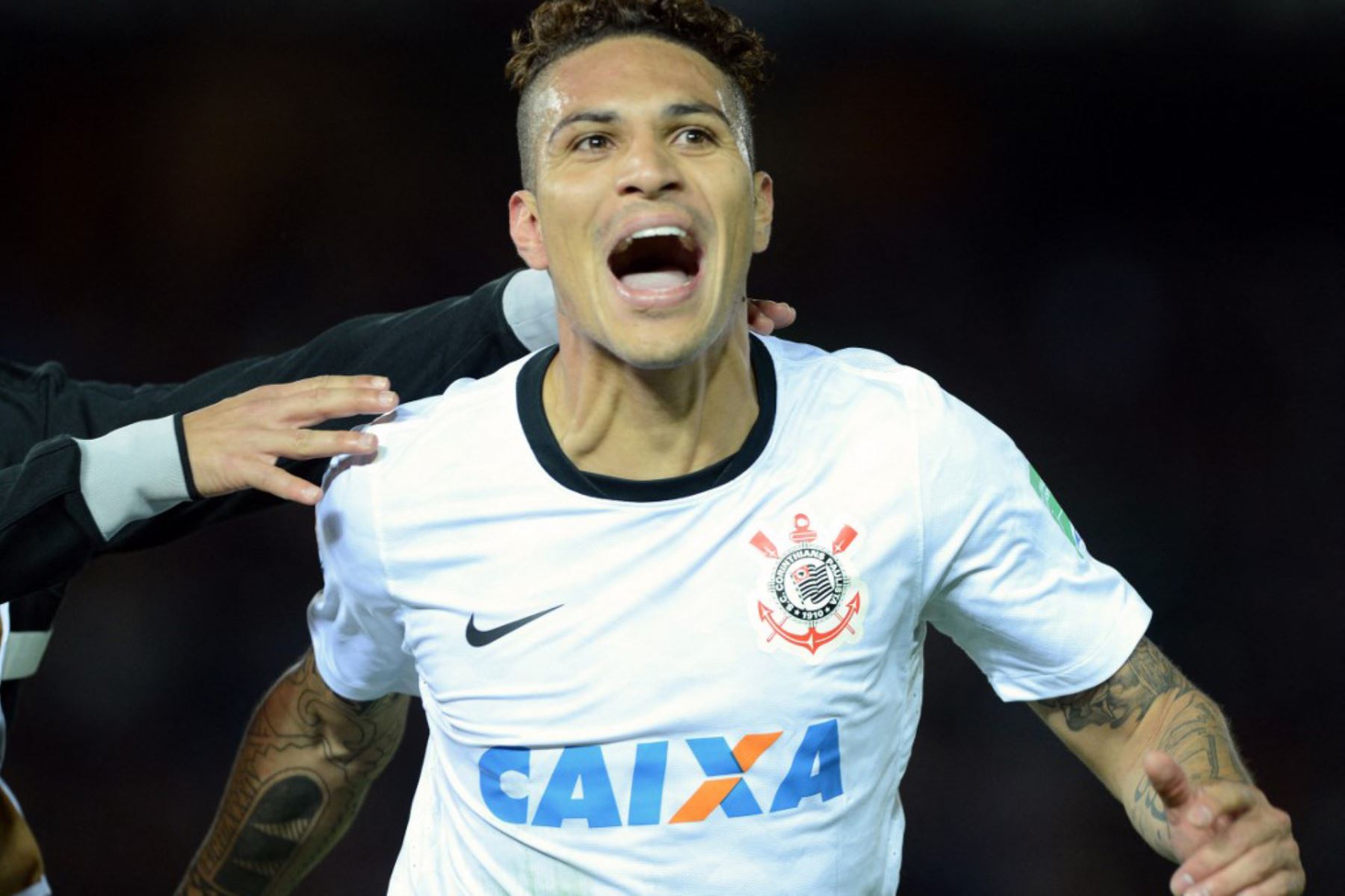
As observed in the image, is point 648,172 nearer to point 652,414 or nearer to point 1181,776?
point 652,414

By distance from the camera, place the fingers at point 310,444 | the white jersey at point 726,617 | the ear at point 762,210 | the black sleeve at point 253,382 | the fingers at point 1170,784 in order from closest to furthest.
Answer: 1. the fingers at point 1170,784
2. the white jersey at point 726,617
3. the fingers at point 310,444
4. the ear at point 762,210
5. the black sleeve at point 253,382

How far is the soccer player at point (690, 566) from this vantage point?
6.45 feet

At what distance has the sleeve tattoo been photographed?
196 centimetres

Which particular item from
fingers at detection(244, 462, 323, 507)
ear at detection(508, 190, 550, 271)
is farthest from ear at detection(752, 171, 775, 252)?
fingers at detection(244, 462, 323, 507)

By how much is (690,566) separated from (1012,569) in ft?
1.33

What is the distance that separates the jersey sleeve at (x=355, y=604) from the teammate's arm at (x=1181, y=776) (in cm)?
89

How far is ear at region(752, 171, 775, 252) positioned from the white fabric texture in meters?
0.84

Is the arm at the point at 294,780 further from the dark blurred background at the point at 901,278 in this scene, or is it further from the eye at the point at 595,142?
the dark blurred background at the point at 901,278

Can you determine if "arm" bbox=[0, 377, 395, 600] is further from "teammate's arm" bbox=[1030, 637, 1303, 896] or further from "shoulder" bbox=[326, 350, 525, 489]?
"teammate's arm" bbox=[1030, 637, 1303, 896]

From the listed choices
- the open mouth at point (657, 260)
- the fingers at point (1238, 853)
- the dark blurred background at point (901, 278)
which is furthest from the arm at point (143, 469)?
the dark blurred background at point (901, 278)

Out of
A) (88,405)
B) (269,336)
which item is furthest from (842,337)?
(88,405)

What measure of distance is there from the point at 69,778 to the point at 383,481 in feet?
9.03

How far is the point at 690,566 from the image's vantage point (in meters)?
1.98

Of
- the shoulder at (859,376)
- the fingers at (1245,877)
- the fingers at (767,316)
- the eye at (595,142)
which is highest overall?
the eye at (595,142)
